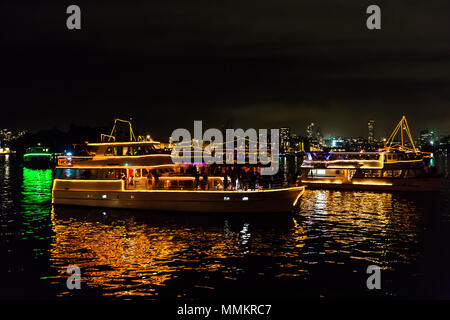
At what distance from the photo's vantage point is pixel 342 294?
56.7ft

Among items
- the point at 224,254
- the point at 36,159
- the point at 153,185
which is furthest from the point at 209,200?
the point at 36,159

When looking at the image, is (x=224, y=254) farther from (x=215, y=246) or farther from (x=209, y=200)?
(x=209, y=200)

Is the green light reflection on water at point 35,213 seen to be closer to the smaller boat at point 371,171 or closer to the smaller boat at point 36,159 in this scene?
the smaller boat at point 371,171

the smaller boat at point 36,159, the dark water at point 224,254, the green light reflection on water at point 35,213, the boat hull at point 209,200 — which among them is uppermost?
the smaller boat at point 36,159

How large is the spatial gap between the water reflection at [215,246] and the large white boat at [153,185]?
1.04m

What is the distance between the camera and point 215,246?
24641mm

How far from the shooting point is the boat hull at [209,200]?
33.4 meters

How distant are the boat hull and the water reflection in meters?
0.80

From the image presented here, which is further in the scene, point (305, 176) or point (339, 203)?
point (305, 176)

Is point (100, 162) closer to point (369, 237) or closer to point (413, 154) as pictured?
point (369, 237)

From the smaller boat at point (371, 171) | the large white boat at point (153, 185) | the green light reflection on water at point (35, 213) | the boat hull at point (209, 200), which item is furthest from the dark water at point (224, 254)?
the smaller boat at point (371, 171)

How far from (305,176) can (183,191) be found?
34703 millimetres

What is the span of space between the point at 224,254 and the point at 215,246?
5.82 feet
